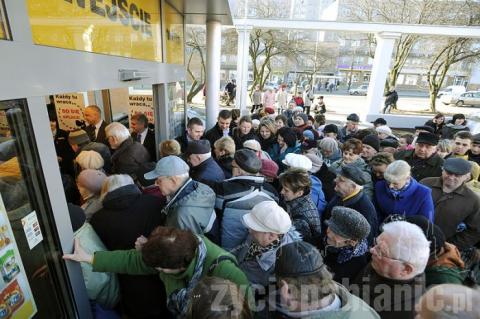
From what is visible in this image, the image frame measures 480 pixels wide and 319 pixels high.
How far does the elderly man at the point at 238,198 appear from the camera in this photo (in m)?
2.39

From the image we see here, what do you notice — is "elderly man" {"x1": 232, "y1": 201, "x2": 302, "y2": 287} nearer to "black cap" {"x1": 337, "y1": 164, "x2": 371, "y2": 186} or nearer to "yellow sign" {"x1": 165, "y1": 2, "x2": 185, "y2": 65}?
"black cap" {"x1": 337, "y1": 164, "x2": 371, "y2": 186}

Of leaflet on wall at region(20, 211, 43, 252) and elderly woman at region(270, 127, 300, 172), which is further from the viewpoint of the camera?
elderly woman at region(270, 127, 300, 172)

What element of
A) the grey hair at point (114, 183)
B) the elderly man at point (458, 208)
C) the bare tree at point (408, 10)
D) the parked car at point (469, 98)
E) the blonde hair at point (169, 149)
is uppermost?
the bare tree at point (408, 10)

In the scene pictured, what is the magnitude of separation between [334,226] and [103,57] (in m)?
2.14

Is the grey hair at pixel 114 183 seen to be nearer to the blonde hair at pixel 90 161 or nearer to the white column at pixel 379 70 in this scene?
the blonde hair at pixel 90 161

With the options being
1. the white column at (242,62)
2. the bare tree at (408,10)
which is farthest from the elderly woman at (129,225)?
the bare tree at (408,10)

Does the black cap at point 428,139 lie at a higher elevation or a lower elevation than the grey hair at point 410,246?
higher

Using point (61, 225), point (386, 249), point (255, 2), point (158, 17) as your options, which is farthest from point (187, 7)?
point (255, 2)

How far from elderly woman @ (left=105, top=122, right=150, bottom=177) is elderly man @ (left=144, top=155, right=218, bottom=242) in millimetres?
1145

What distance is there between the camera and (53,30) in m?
1.59

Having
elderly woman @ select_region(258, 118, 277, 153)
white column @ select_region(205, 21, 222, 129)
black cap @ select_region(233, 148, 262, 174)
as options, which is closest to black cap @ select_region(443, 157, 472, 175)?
black cap @ select_region(233, 148, 262, 174)

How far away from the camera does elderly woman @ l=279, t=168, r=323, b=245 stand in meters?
2.55

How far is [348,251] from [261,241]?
0.67 metres

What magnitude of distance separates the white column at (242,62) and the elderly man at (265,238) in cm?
1165
